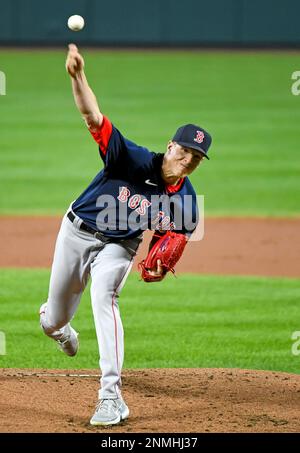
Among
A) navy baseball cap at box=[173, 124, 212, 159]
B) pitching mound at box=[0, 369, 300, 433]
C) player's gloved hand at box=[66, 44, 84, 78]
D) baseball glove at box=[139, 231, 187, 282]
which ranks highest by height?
player's gloved hand at box=[66, 44, 84, 78]

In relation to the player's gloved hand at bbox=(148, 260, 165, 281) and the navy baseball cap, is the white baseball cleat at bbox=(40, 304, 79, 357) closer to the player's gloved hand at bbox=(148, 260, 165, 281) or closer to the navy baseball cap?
the player's gloved hand at bbox=(148, 260, 165, 281)

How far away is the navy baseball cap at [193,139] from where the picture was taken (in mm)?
5973

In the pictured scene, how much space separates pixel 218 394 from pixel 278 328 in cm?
225

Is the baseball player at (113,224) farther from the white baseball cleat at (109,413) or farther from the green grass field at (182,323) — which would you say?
the green grass field at (182,323)

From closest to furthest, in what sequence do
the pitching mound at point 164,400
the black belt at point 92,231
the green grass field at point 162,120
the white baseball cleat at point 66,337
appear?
the pitching mound at point 164,400 < the black belt at point 92,231 < the white baseball cleat at point 66,337 < the green grass field at point 162,120

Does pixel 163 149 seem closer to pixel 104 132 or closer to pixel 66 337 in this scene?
pixel 66 337

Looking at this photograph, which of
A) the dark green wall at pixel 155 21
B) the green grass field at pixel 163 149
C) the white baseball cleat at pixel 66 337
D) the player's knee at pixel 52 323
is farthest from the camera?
the dark green wall at pixel 155 21

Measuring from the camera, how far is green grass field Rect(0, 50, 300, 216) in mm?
15070

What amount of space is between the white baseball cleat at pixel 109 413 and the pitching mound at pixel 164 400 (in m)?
0.05

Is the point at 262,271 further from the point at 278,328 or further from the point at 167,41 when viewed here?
the point at 167,41

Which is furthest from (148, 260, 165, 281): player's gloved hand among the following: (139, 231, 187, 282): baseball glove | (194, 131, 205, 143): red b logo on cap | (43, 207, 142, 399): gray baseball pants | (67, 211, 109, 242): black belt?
(194, 131, 205, 143): red b logo on cap

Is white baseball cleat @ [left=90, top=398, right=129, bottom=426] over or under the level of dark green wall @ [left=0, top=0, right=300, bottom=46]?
under

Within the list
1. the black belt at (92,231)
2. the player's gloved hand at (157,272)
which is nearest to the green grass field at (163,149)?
the player's gloved hand at (157,272)

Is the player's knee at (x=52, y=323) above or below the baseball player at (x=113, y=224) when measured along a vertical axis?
below
